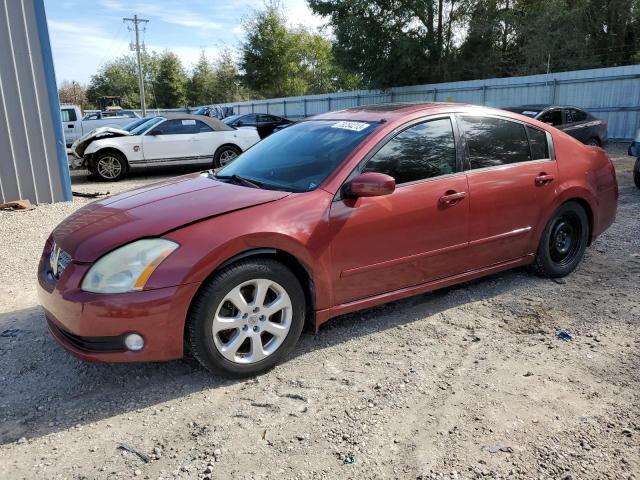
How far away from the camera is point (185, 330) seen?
2.97m

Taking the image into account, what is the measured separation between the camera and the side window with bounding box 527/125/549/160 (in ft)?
14.7

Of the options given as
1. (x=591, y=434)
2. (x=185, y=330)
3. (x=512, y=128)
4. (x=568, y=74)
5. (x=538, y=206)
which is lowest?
(x=591, y=434)

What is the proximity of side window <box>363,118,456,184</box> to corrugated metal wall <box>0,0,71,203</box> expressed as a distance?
281 inches

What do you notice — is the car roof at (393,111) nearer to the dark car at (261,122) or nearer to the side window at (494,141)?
the side window at (494,141)

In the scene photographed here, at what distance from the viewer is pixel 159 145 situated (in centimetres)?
1219

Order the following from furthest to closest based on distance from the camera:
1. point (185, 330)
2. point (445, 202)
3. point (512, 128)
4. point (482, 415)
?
point (512, 128) → point (445, 202) → point (185, 330) → point (482, 415)

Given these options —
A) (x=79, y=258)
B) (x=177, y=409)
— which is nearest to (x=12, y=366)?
(x=79, y=258)

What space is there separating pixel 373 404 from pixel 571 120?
41.0ft

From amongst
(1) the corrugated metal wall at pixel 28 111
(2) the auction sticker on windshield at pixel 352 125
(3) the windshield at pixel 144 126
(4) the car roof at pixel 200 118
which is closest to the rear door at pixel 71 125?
(3) the windshield at pixel 144 126

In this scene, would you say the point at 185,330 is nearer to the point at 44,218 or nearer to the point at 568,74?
the point at 44,218

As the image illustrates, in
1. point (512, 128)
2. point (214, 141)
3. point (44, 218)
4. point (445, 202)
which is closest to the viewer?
point (445, 202)

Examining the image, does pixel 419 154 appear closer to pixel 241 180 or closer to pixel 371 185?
pixel 371 185

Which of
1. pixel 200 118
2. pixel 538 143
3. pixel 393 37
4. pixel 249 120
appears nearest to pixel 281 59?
pixel 393 37

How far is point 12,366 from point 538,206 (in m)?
4.19
